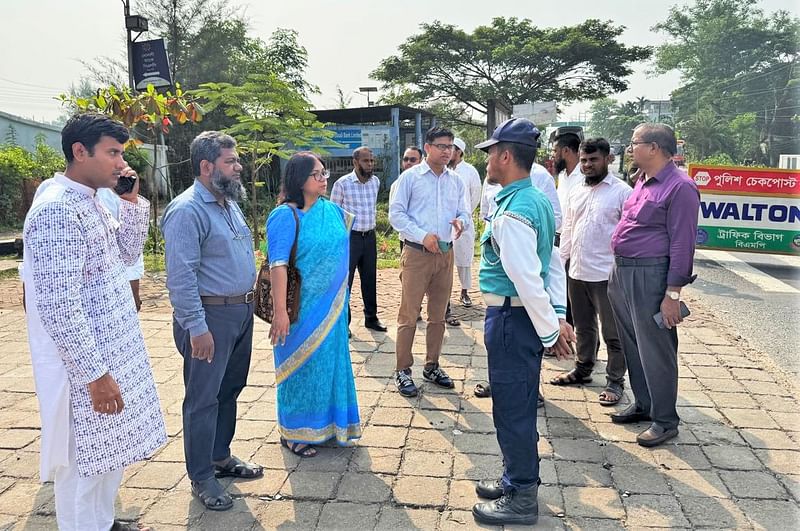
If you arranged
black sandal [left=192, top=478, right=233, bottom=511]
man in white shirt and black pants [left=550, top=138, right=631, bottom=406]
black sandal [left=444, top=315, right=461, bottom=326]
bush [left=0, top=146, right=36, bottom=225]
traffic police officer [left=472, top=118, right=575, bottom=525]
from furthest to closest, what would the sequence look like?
bush [left=0, top=146, right=36, bottom=225], black sandal [left=444, top=315, right=461, bottom=326], man in white shirt and black pants [left=550, top=138, right=631, bottom=406], black sandal [left=192, top=478, right=233, bottom=511], traffic police officer [left=472, top=118, right=575, bottom=525]

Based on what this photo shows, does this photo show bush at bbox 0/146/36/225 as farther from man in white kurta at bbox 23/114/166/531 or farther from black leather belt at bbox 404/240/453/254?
man in white kurta at bbox 23/114/166/531

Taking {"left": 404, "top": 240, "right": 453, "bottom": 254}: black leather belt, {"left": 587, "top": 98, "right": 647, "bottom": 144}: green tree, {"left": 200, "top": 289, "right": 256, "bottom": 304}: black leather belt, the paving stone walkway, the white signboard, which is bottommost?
the paving stone walkway

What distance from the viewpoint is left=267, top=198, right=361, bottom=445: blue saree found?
325cm

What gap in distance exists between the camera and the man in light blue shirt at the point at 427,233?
14.3 feet

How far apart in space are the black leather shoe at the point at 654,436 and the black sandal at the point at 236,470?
2.23m

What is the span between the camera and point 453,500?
301cm

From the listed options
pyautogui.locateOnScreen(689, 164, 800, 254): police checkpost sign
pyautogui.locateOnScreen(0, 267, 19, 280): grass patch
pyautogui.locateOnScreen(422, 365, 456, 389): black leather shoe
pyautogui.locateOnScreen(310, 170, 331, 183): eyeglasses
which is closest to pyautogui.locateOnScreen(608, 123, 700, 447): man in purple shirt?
pyautogui.locateOnScreen(422, 365, 456, 389): black leather shoe

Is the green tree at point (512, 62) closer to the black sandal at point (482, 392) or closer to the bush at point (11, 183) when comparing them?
the bush at point (11, 183)

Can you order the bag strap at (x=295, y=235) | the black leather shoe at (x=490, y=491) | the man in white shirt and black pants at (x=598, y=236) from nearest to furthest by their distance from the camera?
1. the black leather shoe at (x=490, y=491)
2. the bag strap at (x=295, y=235)
3. the man in white shirt and black pants at (x=598, y=236)

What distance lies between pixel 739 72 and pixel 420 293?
56033 mm

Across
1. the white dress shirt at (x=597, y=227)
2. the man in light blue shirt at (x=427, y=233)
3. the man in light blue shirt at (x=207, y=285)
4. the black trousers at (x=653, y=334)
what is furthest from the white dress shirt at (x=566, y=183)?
the man in light blue shirt at (x=207, y=285)

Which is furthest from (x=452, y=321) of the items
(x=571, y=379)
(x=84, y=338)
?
(x=84, y=338)

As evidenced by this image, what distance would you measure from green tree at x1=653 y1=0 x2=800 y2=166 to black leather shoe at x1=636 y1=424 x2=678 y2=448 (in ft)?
167

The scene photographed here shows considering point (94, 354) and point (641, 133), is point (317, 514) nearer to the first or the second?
point (94, 354)
